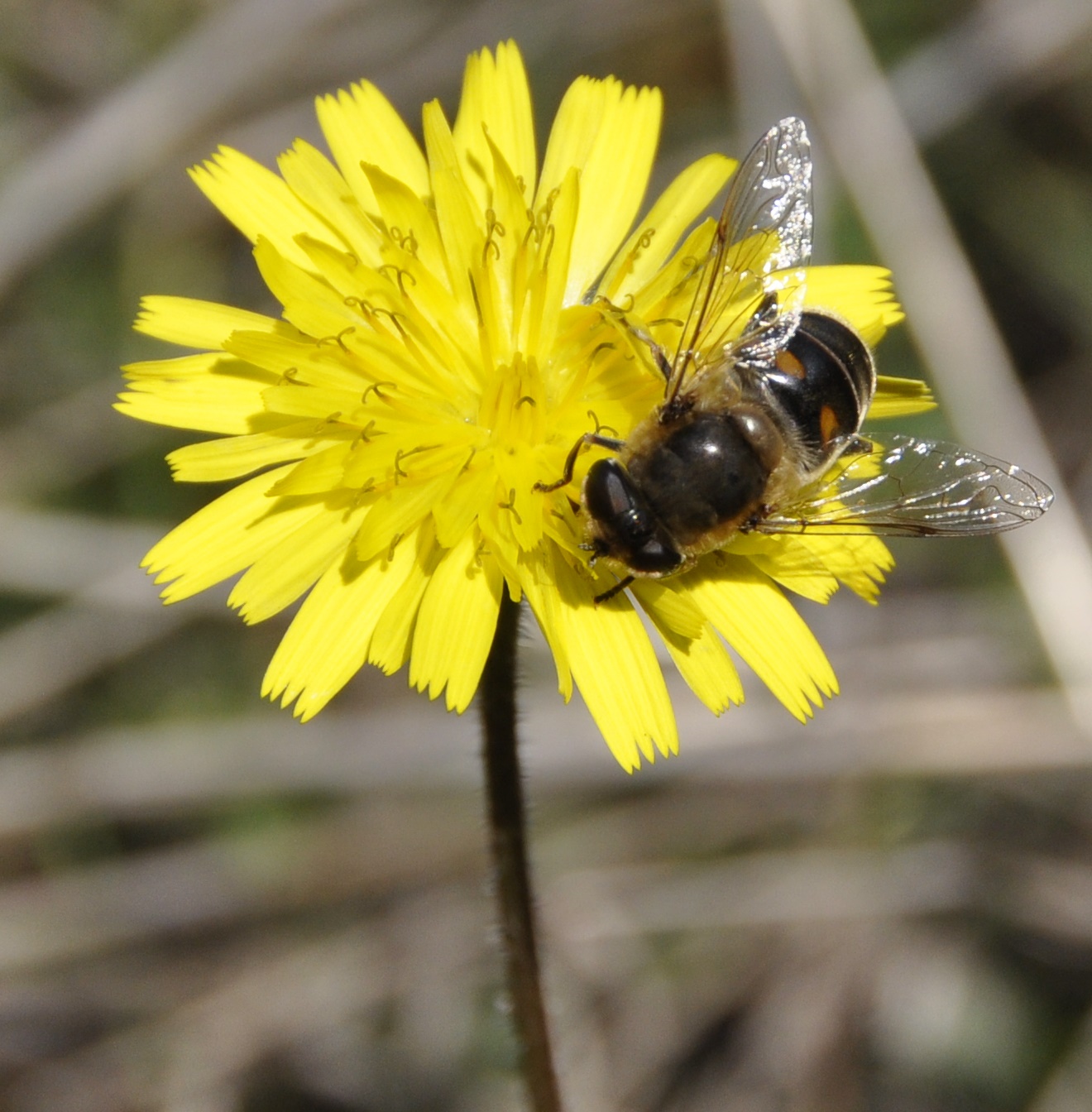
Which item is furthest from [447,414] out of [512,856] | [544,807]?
[544,807]

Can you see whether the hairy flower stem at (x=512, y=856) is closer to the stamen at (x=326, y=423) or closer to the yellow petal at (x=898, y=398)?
the stamen at (x=326, y=423)

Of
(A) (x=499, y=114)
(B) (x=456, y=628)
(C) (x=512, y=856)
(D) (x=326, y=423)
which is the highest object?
(A) (x=499, y=114)

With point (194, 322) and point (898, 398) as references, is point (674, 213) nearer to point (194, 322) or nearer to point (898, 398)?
point (898, 398)

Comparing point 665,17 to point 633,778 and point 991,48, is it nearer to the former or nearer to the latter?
point 991,48

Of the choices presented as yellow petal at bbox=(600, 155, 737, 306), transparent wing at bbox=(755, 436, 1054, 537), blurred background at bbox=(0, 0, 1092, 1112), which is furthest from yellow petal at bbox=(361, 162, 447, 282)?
blurred background at bbox=(0, 0, 1092, 1112)

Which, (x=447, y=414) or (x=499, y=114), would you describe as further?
(x=499, y=114)

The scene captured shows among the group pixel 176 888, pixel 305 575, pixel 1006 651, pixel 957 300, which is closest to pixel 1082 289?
pixel 957 300
